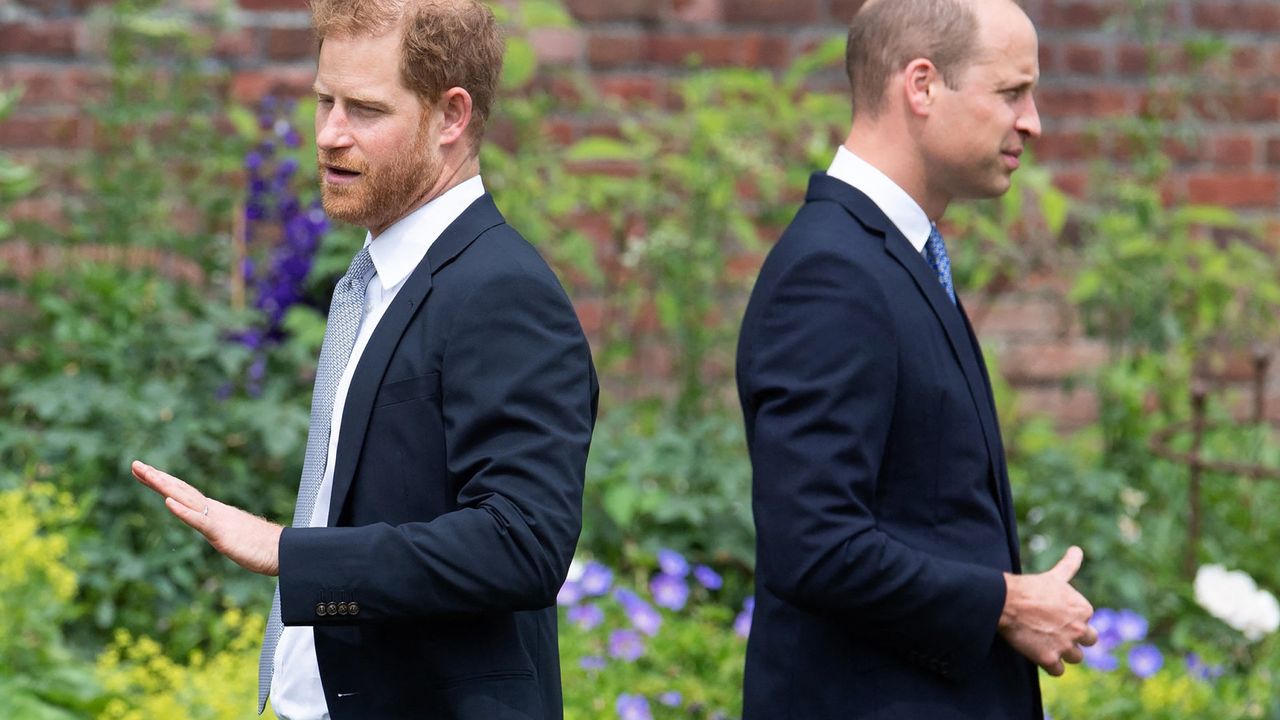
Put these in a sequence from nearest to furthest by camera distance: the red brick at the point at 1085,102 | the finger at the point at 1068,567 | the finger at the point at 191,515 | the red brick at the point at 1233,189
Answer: the finger at the point at 191,515, the finger at the point at 1068,567, the red brick at the point at 1085,102, the red brick at the point at 1233,189

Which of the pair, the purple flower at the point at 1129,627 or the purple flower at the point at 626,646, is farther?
the purple flower at the point at 1129,627

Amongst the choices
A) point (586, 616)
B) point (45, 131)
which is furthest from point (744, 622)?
point (45, 131)

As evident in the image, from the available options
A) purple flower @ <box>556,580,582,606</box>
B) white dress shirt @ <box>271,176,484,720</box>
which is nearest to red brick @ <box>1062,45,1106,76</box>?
purple flower @ <box>556,580,582,606</box>

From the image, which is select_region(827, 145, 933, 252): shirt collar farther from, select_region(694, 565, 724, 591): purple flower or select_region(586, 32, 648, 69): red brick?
select_region(586, 32, 648, 69): red brick

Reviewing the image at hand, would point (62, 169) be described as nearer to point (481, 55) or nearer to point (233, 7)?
point (233, 7)

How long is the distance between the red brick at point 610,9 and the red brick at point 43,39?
143cm

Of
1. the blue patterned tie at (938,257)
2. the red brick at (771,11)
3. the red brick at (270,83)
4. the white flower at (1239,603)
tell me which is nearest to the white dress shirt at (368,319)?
the blue patterned tie at (938,257)

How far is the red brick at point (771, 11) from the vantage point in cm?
493

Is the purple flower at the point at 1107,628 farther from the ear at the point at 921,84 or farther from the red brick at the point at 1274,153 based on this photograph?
the red brick at the point at 1274,153

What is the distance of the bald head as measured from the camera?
2273mm

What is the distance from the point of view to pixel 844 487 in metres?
2.08

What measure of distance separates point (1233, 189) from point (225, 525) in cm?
430

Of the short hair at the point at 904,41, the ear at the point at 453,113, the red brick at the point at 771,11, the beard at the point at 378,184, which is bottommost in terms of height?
the beard at the point at 378,184

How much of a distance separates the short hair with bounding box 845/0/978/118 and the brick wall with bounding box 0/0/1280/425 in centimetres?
257
